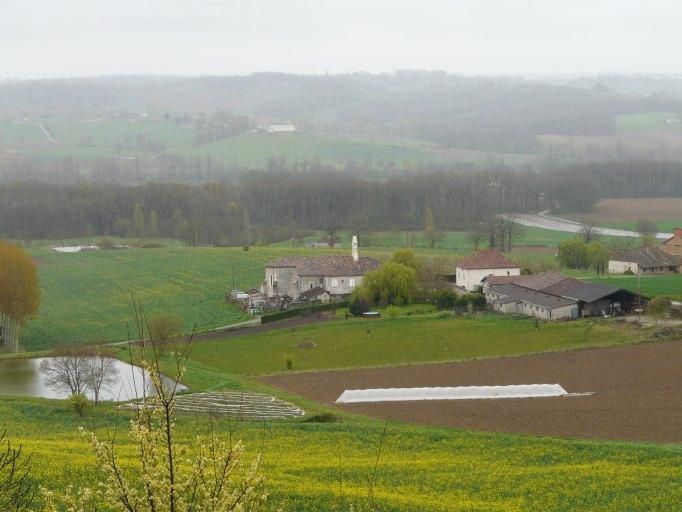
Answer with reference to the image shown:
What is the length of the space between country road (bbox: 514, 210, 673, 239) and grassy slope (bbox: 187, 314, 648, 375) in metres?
41.6

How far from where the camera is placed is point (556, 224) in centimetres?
9219

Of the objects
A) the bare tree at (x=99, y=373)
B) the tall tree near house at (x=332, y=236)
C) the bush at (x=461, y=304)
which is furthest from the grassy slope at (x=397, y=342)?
the tall tree near house at (x=332, y=236)

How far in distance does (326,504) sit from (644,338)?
2347 centimetres

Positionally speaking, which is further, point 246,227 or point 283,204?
point 283,204

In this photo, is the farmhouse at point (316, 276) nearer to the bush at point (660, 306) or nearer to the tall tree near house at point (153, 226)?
the bush at point (660, 306)

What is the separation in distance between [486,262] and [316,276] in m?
9.57

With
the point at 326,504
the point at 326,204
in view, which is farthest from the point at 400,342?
the point at 326,204

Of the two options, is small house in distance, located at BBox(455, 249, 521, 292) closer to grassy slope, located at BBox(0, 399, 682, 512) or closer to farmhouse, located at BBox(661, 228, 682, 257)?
farmhouse, located at BBox(661, 228, 682, 257)

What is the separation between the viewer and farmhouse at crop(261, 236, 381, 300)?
57.0m

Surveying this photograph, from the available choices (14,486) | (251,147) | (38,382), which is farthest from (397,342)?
(251,147)

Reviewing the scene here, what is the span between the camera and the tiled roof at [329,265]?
57281 mm

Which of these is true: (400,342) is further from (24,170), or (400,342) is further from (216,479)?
(24,170)

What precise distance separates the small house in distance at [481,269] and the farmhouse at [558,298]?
313 cm

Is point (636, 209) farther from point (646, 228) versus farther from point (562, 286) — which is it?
point (562, 286)
